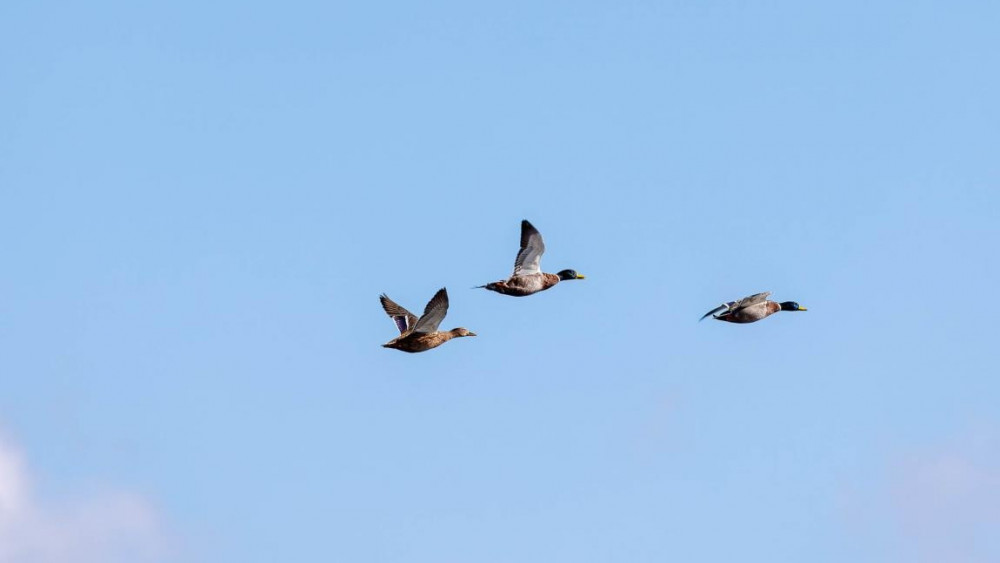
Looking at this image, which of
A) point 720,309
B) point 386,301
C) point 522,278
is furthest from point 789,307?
point 386,301

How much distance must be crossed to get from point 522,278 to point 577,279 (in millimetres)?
3140

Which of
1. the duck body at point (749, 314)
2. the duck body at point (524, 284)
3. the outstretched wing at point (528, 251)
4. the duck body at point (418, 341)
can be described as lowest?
the duck body at point (418, 341)

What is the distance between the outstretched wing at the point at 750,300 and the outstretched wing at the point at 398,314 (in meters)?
12.7

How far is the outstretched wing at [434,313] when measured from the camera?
55656mm

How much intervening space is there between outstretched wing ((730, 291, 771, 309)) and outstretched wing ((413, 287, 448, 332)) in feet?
37.2

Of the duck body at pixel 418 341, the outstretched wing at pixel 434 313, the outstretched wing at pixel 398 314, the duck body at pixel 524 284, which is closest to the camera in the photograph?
the outstretched wing at pixel 434 313

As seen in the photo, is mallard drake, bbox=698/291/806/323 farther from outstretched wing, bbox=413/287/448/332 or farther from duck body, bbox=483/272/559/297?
outstretched wing, bbox=413/287/448/332

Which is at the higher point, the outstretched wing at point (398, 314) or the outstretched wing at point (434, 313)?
the outstretched wing at point (398, 314)

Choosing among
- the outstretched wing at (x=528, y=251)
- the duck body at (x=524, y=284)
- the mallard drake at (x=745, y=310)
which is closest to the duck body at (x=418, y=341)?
the duck body at (x=524, y=284)

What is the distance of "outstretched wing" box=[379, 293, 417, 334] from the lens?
216ft

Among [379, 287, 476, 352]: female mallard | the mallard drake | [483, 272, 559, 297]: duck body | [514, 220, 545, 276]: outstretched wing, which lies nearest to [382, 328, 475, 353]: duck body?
[379, 287, 476, 352]: female mallard

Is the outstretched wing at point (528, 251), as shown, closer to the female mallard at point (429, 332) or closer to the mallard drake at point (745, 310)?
the female mallard at point (429, 332)

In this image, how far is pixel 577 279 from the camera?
6378cm

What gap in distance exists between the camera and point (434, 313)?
5666 cm
